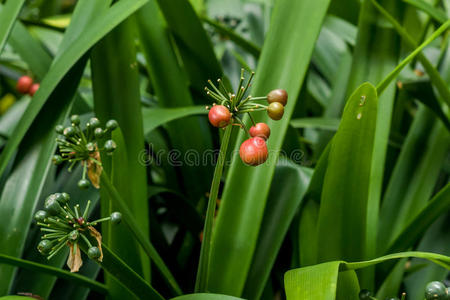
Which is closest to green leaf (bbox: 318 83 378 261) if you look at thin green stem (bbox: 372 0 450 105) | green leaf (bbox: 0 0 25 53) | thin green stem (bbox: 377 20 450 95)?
thin green stem (bbox: 377 20 450 95)

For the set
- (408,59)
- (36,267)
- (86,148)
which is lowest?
(36,267)

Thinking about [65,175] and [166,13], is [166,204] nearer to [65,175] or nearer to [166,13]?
[65,175]

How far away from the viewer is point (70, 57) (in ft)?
1.54

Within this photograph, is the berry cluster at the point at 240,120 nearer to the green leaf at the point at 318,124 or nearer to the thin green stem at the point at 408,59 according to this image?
the thin green stem at the point at 408,59

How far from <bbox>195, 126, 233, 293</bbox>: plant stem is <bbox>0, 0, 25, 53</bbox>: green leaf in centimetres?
30

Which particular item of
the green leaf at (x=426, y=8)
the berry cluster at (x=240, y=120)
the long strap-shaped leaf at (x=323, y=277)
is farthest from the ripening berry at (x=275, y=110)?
the green leaf at (x=426, y=8)

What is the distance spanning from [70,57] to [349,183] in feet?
0.97

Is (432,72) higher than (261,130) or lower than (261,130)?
higher

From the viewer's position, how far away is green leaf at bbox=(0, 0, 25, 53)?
496 millimetres

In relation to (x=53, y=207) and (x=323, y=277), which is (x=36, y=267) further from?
(x=323, y=277)

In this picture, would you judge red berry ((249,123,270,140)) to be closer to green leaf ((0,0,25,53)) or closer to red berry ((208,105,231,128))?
red berry ((208,105,231,128))

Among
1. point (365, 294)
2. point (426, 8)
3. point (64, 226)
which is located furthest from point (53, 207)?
point (426, 8)

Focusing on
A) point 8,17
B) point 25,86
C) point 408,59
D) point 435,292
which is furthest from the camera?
point 25,86

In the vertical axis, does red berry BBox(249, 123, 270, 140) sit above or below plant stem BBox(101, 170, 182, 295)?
above
